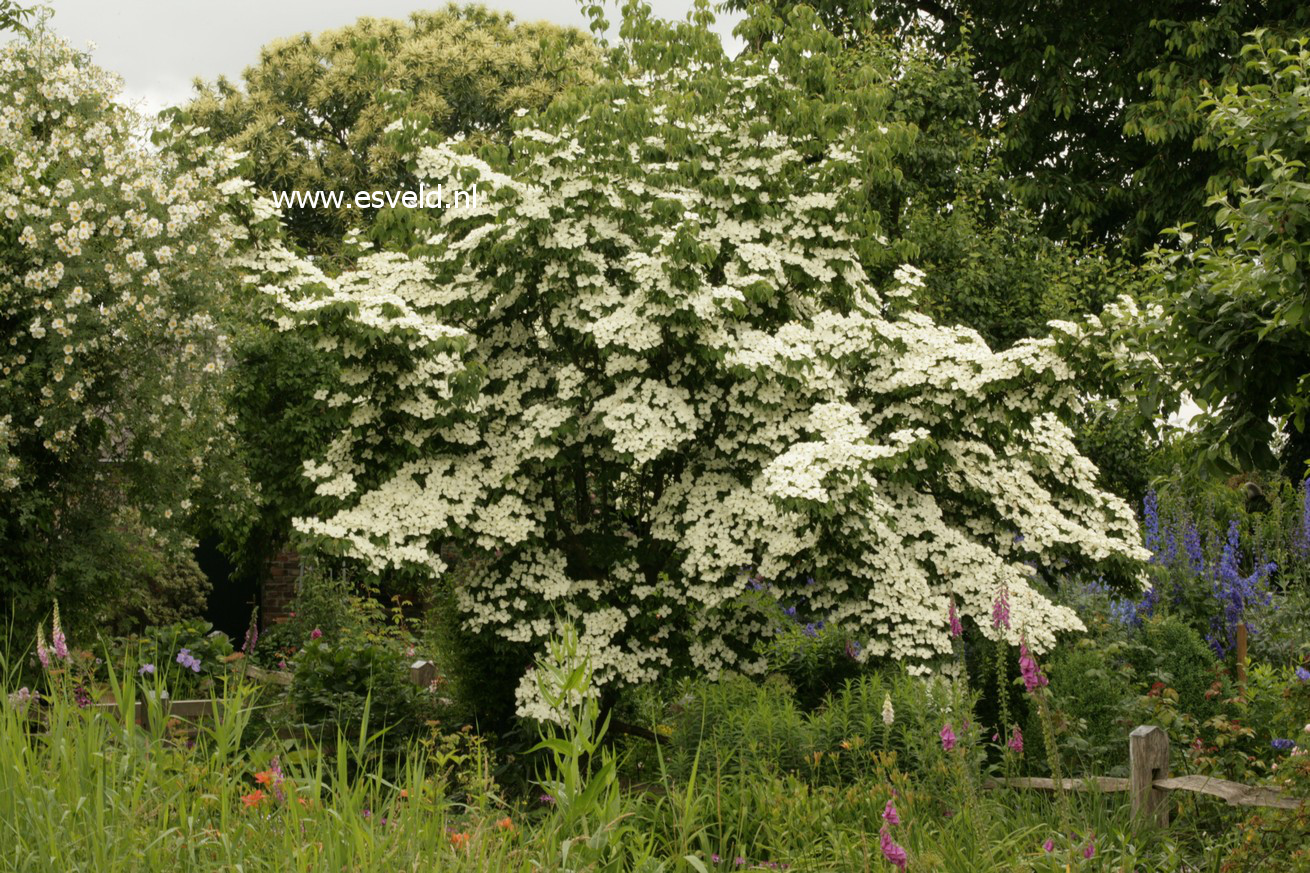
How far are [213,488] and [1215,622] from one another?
25.1ft

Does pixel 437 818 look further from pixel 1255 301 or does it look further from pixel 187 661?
pixel 187 661

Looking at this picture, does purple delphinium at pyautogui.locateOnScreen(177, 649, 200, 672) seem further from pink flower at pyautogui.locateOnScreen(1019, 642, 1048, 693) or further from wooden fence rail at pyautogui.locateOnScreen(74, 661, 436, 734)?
pink flower at pyautogui.locateOnScreen(1019, 642, 1048, 693)

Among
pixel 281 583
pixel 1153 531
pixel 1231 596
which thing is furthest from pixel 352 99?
pixel 1231 596

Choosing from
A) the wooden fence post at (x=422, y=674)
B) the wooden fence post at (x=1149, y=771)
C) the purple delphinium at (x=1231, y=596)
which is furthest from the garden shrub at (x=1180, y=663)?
the wooden fence post at (x=422, y=674)

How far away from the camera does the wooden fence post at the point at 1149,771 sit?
17.7 feet

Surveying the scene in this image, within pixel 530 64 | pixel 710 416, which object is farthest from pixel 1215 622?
pixel 530 64

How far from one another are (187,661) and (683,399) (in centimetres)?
369

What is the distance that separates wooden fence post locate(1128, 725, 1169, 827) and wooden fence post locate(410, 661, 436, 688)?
15.1 ft

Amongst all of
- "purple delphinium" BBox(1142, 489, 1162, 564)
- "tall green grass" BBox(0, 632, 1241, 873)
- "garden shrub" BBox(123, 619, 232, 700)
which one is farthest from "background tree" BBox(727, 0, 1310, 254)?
"tall green grass" BBox(0, 632, 1241, 873)

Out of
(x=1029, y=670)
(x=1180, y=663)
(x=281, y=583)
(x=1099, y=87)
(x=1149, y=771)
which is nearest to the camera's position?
(x=1029, y=670)

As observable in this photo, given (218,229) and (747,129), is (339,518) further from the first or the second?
(747,129)

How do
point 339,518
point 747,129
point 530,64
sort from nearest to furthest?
→ 1. point 339,518
2. point 747,129
3. point 530,64

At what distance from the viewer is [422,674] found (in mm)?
8289

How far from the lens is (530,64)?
75.0 ft
